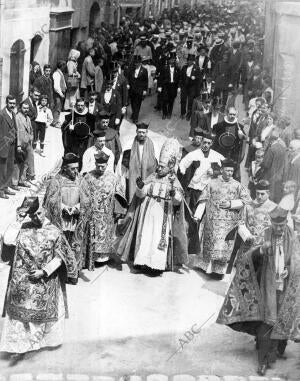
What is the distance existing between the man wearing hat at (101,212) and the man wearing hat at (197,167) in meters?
1.15

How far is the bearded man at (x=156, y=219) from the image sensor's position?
11.6 metres

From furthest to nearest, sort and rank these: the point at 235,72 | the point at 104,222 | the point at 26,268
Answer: the point at 235,72, the point at 104,222, the point at 26,268

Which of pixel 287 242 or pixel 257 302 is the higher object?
pixel 287 242

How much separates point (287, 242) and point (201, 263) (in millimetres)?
2874

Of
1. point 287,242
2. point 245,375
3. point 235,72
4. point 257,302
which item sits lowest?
point 245,375

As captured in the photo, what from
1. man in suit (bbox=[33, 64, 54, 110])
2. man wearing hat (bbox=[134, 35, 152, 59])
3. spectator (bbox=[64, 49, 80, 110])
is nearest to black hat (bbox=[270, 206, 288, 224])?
man in suit (bbox=[33, 64, 54, 110])

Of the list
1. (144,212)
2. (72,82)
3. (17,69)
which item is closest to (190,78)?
(72,82)

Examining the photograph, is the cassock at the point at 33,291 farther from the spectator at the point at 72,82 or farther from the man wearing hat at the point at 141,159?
the spectator at the point at 72,82

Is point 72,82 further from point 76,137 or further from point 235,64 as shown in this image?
point 76,137

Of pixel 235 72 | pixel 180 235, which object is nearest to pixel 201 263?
pixel 180 235

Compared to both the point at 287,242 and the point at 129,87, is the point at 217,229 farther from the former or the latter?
the point at 129,87

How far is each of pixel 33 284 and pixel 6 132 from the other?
556cm

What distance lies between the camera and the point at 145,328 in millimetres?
9977

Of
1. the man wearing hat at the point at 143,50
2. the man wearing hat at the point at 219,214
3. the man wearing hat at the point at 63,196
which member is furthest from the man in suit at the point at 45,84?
the man wearing hat at the point at 63,196
